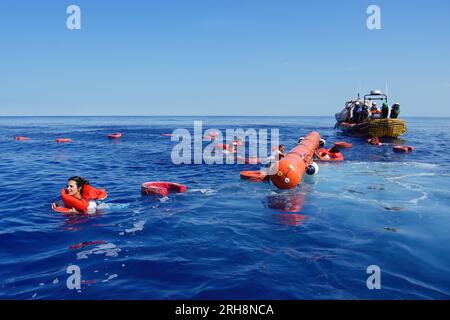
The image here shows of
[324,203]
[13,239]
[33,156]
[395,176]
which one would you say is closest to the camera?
[13,239]

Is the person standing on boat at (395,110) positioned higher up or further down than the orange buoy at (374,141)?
higher up

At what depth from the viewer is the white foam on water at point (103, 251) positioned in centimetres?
779

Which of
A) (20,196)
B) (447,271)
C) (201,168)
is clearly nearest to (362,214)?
(447,271)

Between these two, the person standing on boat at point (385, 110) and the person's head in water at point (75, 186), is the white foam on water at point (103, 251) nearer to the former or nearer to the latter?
the person's head in water at point (75, 186)

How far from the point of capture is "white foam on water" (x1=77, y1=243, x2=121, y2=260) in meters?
7.79

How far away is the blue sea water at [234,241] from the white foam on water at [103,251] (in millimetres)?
24

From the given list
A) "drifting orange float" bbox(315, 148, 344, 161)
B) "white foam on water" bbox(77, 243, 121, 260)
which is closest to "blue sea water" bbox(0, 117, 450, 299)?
"white foam on water" bbox(77, 243, 121, 260)

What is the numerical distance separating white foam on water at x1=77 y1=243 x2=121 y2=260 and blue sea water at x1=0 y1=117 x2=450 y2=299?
24 mm

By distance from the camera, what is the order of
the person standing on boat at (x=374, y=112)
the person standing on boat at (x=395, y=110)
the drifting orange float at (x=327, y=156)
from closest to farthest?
1. the drifting orange float at (x=327, y=156)
2. the person standing on boat at (x=395, y=110)
3. the person standing on boat at (x=374, y=112)

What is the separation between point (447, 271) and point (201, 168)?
14531 millimetres

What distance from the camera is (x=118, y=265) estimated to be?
287 inches

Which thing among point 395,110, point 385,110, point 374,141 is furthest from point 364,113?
point 374,141

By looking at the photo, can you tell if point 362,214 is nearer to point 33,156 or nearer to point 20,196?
point 20,196

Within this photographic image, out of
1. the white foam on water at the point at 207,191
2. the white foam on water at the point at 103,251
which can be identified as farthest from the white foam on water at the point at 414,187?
the white foam on water at the point at 103,251
